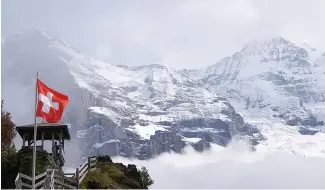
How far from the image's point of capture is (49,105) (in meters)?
35.1

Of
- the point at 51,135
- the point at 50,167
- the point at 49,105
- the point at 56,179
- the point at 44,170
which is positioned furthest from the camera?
the point at 51,135

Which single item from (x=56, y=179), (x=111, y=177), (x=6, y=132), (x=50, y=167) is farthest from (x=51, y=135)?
(x=56, y=179)

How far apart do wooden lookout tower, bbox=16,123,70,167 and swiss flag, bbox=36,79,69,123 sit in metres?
21.4

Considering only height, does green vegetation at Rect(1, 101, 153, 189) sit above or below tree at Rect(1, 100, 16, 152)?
below

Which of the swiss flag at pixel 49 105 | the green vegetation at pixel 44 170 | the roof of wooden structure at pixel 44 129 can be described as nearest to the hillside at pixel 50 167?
the green vegetation at pixel 44 170

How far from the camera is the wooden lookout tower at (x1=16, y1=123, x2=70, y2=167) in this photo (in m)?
56.8

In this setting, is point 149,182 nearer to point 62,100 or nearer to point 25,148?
point 25,148

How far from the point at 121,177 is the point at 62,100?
17.8m

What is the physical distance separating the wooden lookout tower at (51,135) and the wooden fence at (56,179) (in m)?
5.19

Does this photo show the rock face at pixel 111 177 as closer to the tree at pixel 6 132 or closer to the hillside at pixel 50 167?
the hillside at pixel 50 167

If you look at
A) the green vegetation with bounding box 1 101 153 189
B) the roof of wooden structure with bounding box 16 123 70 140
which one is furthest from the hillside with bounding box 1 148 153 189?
the roof of wooden structure with bounding box 16 123 70 140

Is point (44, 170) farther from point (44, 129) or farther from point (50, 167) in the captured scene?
point (44, 129)

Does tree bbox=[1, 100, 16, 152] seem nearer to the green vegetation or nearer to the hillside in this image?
the green vegetation

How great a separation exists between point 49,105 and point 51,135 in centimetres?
2494
